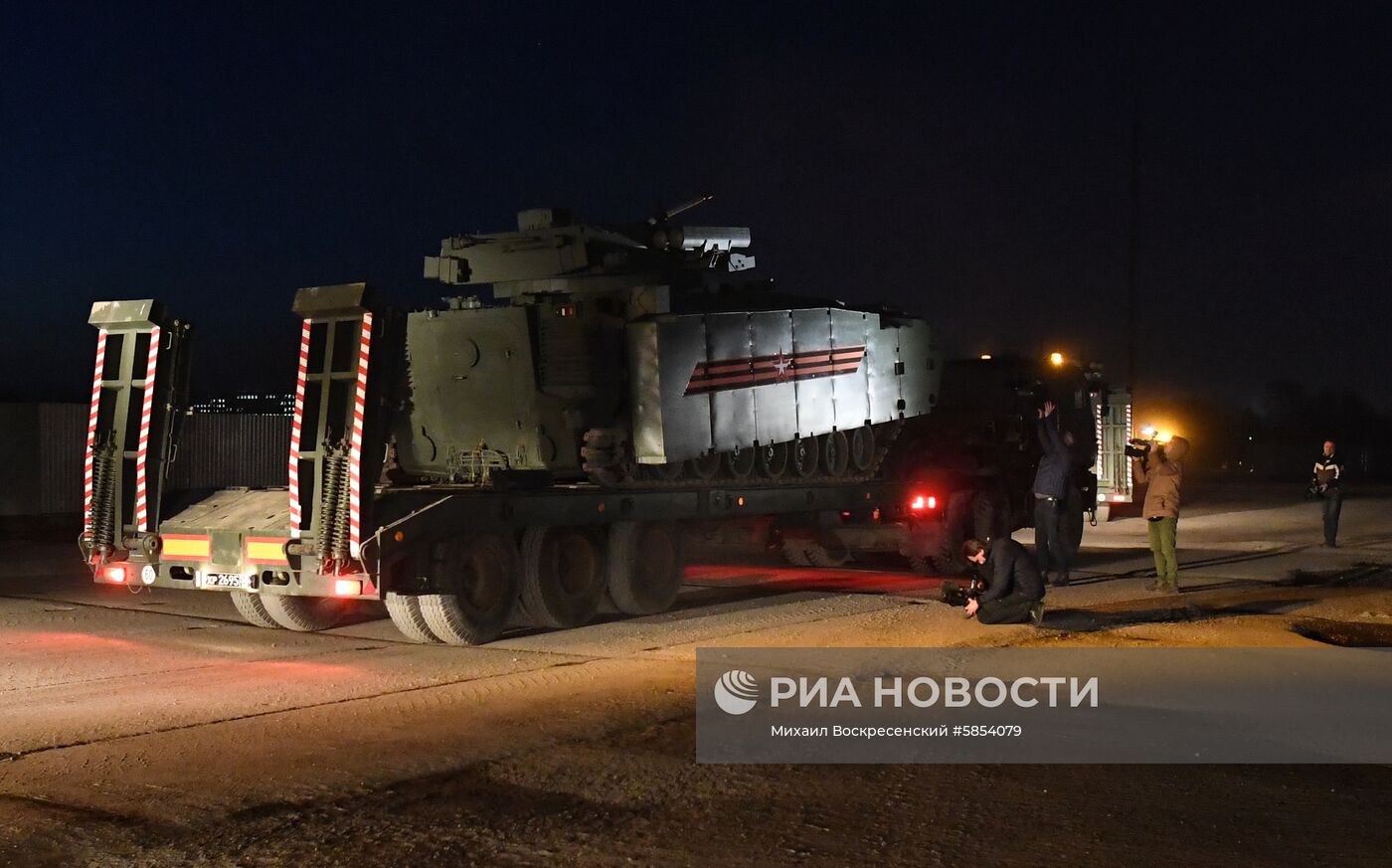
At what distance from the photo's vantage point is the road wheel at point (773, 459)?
16.8 meters

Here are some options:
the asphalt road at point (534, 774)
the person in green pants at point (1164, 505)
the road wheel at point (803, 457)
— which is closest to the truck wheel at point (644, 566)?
the asphalt road at point (534, 774)

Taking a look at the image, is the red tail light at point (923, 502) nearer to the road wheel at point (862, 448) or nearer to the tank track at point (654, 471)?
the road wheel at point (862, 448)

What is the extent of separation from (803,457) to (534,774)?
10.1 metres

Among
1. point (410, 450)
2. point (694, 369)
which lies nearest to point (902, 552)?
point (694, 369)

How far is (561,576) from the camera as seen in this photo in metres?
14.2

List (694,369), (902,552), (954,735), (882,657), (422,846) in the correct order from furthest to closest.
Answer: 1. (902,552)
2. (694,369)
3. (882,657)
4. (954,735)
5. (422,846)

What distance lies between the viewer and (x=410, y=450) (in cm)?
1582

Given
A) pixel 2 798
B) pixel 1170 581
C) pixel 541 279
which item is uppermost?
pixel 541 279

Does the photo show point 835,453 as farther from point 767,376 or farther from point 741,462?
point 767,376

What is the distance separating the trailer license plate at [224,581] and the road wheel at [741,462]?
5.68 meters

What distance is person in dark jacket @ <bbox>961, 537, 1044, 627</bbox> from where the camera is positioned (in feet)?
42.2

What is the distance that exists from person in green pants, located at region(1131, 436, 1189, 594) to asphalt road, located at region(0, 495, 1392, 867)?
169 centimetres

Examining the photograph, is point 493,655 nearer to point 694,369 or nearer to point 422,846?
point 694,369

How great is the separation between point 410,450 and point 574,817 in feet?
31.2
